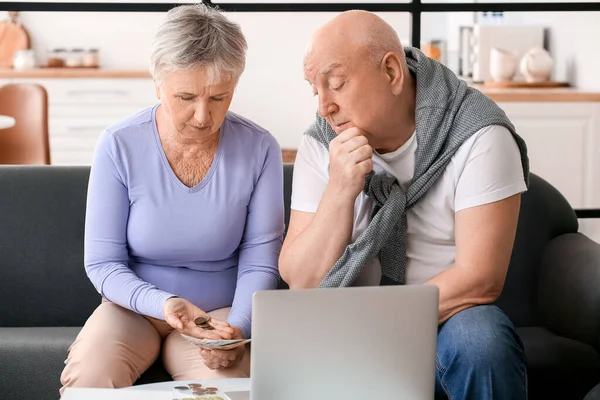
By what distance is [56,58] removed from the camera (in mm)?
6012

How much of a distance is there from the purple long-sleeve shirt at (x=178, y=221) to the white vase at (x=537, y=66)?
2708mm

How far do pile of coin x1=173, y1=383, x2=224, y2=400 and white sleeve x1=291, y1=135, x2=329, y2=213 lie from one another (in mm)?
601

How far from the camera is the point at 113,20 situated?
620 centimetres

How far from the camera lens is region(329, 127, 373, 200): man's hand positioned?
6.55 ft

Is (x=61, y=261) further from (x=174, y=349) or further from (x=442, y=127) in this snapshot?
(x=442, y=127)

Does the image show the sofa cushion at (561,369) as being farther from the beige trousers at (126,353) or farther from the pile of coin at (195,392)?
the pile of coin at (195,392)

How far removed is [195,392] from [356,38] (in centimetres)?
83

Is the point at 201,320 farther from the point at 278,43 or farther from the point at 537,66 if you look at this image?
the point at 537,66

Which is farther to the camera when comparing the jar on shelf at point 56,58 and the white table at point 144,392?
the jar on shelf at point 56,58

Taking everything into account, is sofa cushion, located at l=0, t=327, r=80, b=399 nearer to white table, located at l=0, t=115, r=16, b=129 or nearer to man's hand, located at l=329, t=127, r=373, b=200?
man's hand, located at l=329, t=127, r=373, b=200

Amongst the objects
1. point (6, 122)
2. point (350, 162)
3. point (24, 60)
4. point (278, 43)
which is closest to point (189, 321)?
point (350, 162)

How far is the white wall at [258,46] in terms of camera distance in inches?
205

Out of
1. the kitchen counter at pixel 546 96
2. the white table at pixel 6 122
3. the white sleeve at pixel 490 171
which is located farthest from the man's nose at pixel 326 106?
the white table at pixel 6 122

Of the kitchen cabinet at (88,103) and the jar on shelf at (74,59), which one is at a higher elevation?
the jar on shelf at (74,59)
